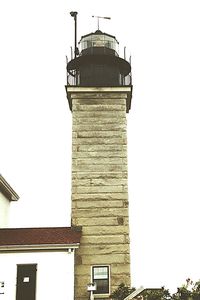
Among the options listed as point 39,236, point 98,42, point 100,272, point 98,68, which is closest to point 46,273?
point 39,236

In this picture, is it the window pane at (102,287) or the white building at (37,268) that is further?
the window pane at (102,287)

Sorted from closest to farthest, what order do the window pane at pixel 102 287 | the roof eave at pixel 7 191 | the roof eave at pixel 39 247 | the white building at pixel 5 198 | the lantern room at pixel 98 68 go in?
the roof eave at pixel 39 247
the window pane at pixel 102 287
the roof eave at pixel 7 191
the white building at pixel 5 198
the lantern room at pixel 98 68

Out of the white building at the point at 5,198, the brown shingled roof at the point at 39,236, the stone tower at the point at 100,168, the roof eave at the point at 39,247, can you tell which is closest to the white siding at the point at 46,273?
the roof eave at the point at 39,247

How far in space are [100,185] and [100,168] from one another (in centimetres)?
73

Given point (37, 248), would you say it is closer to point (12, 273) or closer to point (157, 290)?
point (12, 273)

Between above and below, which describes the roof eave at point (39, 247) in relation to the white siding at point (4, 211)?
below

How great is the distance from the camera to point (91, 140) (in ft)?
74.4

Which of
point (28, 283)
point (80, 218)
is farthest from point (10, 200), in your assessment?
point (28, 283)

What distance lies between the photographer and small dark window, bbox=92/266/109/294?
2078 centimetres

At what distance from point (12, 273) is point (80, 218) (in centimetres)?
369

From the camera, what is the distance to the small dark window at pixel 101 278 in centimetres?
2078

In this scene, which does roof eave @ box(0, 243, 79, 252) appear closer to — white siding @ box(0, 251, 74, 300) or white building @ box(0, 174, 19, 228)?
white siding @ box(0, 251, 74, 300)

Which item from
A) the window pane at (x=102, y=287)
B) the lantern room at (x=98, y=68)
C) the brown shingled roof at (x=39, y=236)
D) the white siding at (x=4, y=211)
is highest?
the lantern room at (x=98, y=68)

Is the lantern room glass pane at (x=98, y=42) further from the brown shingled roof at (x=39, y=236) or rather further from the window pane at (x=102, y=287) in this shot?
the window pane at (x=102, y=287)
